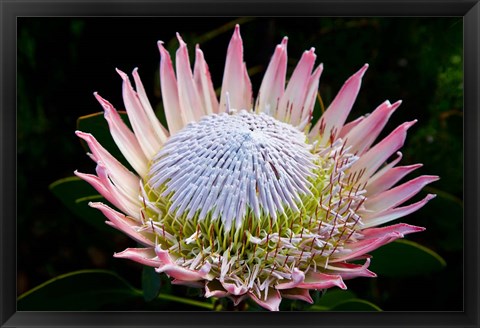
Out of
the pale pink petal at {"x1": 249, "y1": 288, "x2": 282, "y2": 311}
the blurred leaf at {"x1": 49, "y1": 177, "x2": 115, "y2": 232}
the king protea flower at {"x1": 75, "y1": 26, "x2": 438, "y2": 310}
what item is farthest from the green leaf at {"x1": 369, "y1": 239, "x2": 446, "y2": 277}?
the blurred leaf at {"x1": 49, "y1": 177, "x2": 115, "y2": 232}

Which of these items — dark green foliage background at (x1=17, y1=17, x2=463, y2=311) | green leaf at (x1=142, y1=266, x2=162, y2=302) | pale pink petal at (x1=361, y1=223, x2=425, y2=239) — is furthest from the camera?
dark green foliage background at (x1=17, y1=17, x2=463, y2=311)

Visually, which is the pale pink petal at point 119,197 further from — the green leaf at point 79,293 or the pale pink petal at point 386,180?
the pale pink petal at point 386,180

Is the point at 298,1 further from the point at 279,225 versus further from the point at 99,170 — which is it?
the point at 99,170

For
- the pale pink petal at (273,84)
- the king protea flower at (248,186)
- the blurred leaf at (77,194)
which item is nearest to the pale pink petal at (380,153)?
the king protea flower at (248,186)

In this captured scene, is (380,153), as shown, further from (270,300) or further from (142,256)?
(142,256)

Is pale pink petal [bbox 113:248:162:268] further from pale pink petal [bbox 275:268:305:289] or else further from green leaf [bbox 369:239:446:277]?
green leaf [bbox 369:239:446:277]

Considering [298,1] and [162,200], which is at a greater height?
[298,1]

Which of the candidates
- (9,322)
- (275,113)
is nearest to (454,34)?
(275,113)
